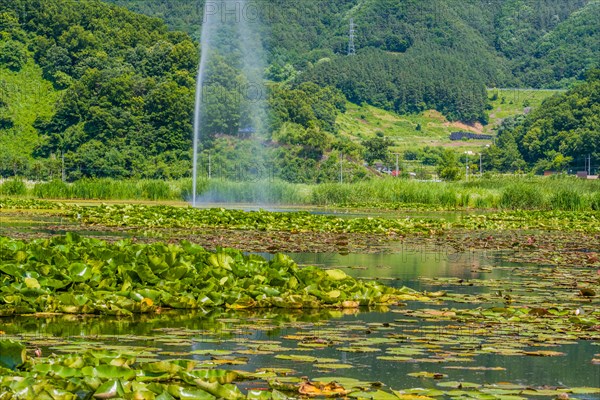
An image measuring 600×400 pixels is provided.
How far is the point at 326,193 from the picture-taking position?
5475 cm

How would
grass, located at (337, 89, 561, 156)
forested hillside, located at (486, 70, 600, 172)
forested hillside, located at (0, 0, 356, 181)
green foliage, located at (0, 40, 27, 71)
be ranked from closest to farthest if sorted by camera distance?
forested hillside, located at (0, 0, 356, 181) → green foliage, located at (0, 40, 27, 71) → forested hillside, located at (486, 70, 600, 172) → grass, located at (337, 89, 561, 156)

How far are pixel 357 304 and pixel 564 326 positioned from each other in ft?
8.48

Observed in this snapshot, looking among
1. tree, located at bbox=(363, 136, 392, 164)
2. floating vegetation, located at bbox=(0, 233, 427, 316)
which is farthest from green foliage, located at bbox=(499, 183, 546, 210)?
tree, located at bbox=(363, 136, 392, 164)

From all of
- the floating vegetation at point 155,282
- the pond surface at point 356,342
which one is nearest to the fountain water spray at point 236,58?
the floating vegetation at point 155,282

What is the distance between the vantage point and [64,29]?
109125mm

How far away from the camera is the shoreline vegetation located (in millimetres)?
48125

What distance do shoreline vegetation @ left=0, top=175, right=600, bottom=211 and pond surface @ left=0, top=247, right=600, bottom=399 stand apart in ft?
116

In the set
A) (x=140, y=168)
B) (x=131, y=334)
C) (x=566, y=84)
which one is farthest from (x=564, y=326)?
(x=566, y=84)

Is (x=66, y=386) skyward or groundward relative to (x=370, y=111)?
groundward

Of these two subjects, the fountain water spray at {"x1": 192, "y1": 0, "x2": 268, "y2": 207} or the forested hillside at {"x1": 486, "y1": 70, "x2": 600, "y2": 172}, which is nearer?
the fountain water spray at {"x1": 192, "y1": 0, "x2": 268, "y2": 207}

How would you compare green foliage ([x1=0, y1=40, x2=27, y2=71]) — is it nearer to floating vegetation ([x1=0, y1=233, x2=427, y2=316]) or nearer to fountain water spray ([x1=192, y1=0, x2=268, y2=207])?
fountain water spray ([x1=192, y1=0, x2=268, y2=207])


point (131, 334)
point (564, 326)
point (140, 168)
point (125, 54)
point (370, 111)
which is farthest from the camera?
point (370, 111)

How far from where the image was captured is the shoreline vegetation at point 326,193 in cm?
4812

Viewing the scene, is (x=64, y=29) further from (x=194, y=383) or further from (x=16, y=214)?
(x=194, y=383)
